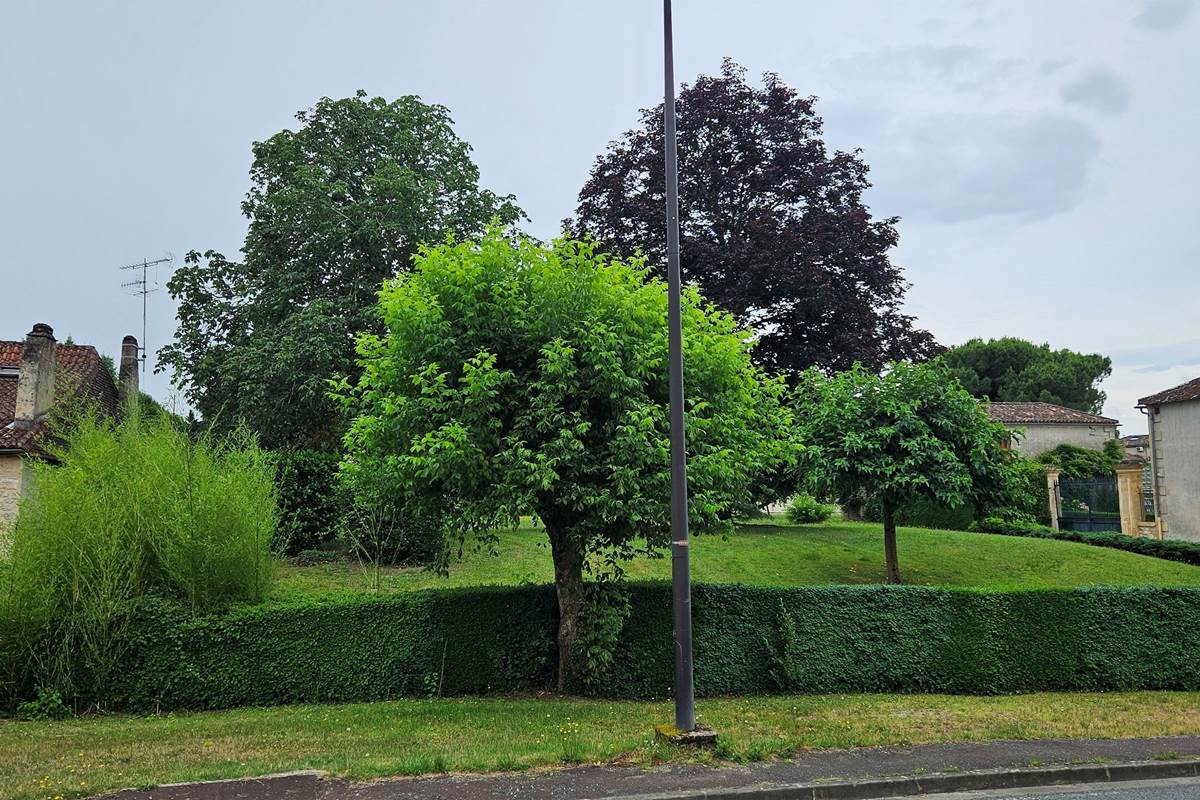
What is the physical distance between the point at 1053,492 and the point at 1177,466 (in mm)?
4634

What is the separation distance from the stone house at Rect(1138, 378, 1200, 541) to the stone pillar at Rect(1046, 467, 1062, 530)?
334 cm

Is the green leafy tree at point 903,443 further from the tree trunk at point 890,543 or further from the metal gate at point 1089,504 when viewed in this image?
the metal gate at point 1089,504

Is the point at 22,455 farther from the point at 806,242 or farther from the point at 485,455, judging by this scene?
the point at 806,242

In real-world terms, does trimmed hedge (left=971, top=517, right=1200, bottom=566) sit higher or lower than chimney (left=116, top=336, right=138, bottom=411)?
lower

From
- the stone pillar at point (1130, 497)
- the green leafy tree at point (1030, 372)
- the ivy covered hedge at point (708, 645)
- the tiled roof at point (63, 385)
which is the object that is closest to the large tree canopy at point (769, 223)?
the stone pillar at point (1130, 497)

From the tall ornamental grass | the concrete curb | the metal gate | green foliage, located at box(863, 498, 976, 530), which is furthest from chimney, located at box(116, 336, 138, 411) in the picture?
the metal gate

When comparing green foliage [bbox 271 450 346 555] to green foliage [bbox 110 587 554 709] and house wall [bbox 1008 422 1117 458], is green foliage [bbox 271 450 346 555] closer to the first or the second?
green foliage [bbox 110 587 554 709]

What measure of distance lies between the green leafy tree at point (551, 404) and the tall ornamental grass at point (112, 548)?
2.43 meters

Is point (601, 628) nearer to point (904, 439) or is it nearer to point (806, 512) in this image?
point (904, 439)

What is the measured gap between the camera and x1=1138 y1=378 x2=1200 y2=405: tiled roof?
28453 mm

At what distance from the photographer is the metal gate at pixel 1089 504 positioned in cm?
3303

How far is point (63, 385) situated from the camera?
910 inches

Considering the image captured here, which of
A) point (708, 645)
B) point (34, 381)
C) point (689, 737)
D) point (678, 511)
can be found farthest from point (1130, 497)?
point (34, 381)

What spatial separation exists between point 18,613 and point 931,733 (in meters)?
12.0
